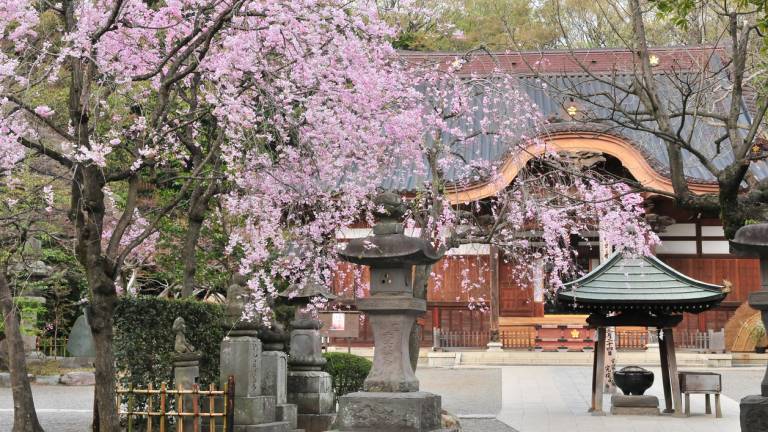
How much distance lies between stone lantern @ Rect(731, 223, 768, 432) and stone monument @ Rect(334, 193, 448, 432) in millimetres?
3096

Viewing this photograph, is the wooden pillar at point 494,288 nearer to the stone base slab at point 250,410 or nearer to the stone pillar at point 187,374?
the stone base slab at point 250,410

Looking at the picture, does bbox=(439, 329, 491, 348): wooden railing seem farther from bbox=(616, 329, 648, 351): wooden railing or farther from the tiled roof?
the tiled roof

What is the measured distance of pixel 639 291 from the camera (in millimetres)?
15914

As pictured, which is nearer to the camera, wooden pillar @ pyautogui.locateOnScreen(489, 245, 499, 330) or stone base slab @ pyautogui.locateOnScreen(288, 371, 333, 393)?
stone base slab @ pyautogui.locateOnScreen(288, 371, 333, 393)

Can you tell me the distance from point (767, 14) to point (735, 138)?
4.18ft

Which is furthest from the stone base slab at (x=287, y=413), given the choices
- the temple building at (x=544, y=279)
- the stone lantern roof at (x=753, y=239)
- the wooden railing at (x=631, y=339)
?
the wooden railing at (x=631, y=339)

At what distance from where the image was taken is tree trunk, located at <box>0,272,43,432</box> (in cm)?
1161

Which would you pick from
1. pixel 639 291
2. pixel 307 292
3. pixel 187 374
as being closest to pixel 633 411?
pixel 639 291

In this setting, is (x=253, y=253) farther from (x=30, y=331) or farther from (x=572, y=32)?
(x=572, y=32)

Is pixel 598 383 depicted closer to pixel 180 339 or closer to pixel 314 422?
pixel 314 422

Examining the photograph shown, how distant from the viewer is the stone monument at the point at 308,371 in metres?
13.8

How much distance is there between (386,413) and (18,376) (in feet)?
16.5

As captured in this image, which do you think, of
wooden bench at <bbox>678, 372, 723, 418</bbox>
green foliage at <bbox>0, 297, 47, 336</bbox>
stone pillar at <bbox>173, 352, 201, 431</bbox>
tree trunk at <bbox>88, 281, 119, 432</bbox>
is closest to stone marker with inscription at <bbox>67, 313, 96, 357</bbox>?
green foliage at <bbox>0, 297, 47, 336</bbox>

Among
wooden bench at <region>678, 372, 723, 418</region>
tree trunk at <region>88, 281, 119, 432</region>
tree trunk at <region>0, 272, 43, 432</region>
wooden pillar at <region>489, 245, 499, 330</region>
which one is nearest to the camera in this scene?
tree trunk at <region>88, 281, 119, 432</region>
